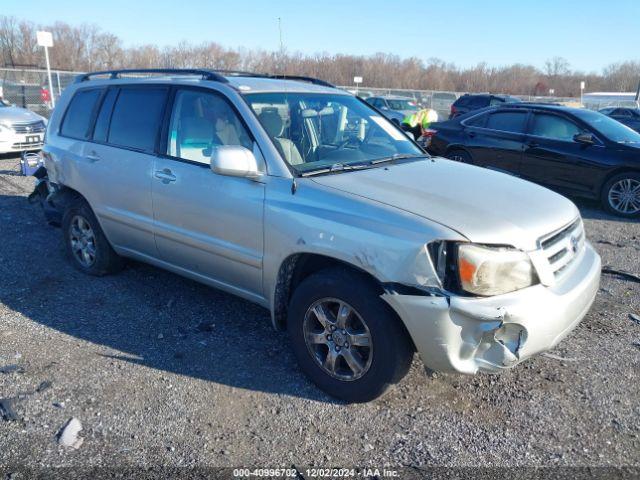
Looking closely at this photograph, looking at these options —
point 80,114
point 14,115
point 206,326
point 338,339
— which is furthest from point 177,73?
point 14,115

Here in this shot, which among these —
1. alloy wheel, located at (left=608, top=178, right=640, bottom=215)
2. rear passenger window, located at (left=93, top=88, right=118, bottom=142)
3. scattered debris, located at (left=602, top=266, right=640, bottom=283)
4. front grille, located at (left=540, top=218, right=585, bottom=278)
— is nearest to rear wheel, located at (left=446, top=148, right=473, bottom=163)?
alloy wheel, located at (left=608, top=178, right=640, bottom=215)

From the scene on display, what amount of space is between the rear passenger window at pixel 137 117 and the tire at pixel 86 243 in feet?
2.69

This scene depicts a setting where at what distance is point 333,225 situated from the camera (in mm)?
2912

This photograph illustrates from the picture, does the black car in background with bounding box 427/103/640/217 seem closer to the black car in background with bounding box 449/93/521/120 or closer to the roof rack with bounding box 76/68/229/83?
the roof rack with bounding box 76/68/229/83

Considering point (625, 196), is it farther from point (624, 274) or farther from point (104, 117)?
point (104, 117)

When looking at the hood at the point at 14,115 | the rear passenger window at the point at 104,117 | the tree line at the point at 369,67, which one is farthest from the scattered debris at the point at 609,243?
the tree line at the point at 369,67

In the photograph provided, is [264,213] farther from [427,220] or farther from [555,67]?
[555,67]

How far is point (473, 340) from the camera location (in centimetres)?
265

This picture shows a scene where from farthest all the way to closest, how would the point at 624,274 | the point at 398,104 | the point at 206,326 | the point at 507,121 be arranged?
1. the point at 398,104
2. the point at 507,121
3. the point at 624,274
4. the point at 206,326

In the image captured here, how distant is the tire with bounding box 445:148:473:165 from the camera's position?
912cm

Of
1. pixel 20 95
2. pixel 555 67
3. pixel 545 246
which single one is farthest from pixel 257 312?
pixel 555 67

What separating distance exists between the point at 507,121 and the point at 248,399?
7.32m

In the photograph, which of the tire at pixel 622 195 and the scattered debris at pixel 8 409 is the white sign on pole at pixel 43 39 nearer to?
the scattered debris at pixel 8 409

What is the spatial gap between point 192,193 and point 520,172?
6.49 m
